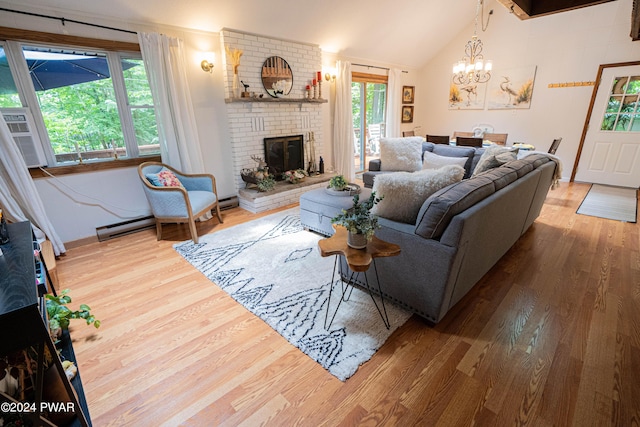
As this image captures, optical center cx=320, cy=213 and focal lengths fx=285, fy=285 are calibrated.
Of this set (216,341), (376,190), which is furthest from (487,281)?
(216,341)

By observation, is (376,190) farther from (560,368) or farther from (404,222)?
(560,368)

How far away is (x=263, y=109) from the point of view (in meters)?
4.34

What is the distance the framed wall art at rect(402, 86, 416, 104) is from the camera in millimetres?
6954

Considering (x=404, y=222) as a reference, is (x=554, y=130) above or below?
above

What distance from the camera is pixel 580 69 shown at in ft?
16.6

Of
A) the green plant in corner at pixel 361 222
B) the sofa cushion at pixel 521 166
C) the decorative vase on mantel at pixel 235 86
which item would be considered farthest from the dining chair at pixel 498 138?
the green plant in corner at pixel 361 222

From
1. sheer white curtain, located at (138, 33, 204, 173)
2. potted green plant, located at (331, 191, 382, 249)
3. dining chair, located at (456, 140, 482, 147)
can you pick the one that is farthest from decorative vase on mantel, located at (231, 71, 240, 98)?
dining chair, located at (456, 140, 482, 147)

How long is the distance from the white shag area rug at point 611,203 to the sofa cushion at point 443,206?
3343 millimetres

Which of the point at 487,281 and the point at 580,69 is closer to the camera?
the point at 487,281

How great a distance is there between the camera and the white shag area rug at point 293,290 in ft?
5.78

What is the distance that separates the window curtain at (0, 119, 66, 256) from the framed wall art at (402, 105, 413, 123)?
6888mm

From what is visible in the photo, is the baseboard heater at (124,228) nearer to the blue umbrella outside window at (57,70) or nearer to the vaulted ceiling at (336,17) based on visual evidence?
the blue umbrella outside window at (57,70)

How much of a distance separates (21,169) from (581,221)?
614 centimetres

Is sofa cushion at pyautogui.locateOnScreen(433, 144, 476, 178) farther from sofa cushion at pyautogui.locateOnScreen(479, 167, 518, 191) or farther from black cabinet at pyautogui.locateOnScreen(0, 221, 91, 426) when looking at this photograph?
black cabinet at pyautogui.locateOnScreen(0, 221, 91, 426)
